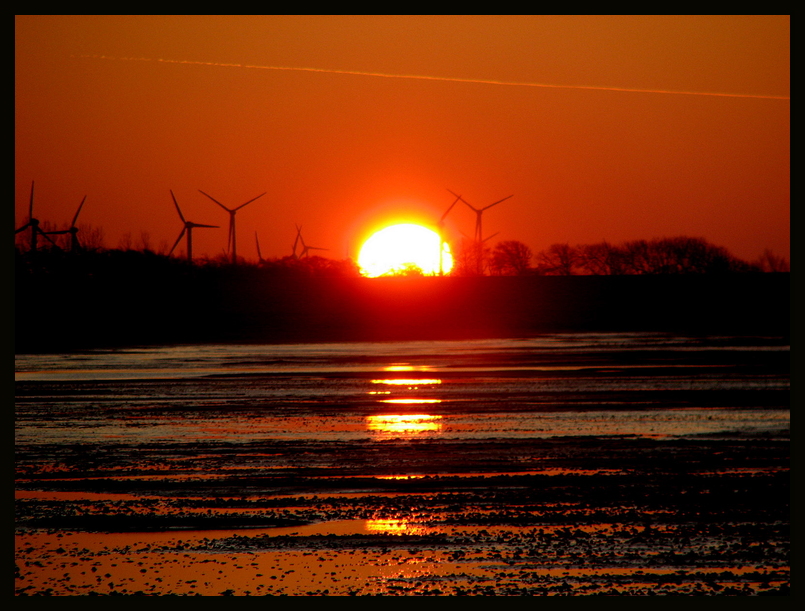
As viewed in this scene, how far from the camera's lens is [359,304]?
6969 cm

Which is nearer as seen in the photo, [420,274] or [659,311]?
[659,311]

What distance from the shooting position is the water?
1396cm

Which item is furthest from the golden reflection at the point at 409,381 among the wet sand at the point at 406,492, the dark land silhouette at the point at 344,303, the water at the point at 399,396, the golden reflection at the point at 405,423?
the dark land silhouette at the point at 344,303

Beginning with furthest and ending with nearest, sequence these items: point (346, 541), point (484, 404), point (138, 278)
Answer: point (138, 278) < point (484, 404) < point (346, 541)

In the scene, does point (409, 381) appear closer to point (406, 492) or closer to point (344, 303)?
point (406, 492)

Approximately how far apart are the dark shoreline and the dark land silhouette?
113 millimetres

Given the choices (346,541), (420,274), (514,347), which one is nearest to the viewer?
(346,541)

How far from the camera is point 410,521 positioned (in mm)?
8703

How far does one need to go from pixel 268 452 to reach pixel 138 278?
71377mm

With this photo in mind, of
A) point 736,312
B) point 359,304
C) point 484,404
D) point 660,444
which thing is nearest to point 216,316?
point 359,304

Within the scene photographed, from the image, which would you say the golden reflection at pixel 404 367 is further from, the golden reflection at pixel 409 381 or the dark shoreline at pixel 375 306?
the dark shoreline at pixel 375 306

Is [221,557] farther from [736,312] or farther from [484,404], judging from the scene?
[736,312]

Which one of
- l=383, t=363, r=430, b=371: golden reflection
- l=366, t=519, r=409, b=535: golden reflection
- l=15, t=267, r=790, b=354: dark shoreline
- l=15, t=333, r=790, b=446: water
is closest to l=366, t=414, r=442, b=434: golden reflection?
l=15, t=333, r=790, b=446: water

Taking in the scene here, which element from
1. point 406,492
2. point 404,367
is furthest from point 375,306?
point 406,492
